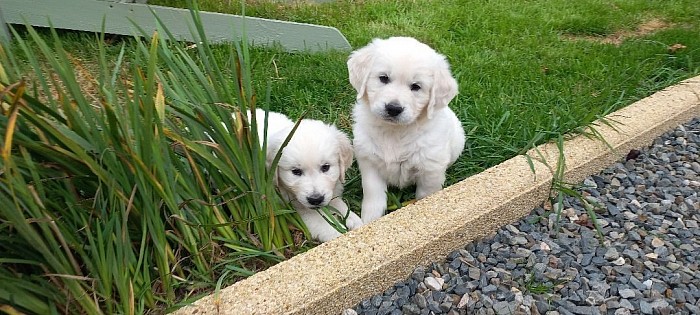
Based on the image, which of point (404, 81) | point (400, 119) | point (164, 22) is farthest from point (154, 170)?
point (164, 22)

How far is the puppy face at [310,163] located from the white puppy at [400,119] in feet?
0.53

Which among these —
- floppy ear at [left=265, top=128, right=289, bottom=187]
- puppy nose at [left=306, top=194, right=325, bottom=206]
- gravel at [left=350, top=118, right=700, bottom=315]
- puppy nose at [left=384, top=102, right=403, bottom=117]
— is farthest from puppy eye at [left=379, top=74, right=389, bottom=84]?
gravel at [left=350, top=118, right=700, bottom=315]

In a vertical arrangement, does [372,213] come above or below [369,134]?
below

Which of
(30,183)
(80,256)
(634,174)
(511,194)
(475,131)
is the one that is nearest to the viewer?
(30,183)

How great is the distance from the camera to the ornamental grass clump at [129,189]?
180cm

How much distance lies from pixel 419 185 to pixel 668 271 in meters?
1.17

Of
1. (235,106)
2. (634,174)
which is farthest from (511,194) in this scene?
(235,106)

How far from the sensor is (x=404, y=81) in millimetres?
2711

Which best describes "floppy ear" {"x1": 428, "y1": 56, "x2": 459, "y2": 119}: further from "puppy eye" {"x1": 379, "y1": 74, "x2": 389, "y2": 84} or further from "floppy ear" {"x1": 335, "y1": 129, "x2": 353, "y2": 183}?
"floppy ear" {"x1": 335, "y1": 129, "x2": 353, "y2": 183}

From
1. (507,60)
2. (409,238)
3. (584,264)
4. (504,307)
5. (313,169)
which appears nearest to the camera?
(504,307)

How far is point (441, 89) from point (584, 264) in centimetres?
101

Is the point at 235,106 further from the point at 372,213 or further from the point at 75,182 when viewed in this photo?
the point at 372,213

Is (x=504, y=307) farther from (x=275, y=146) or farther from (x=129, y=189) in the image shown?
(x=129, y=189)

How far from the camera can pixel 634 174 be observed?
318cm
